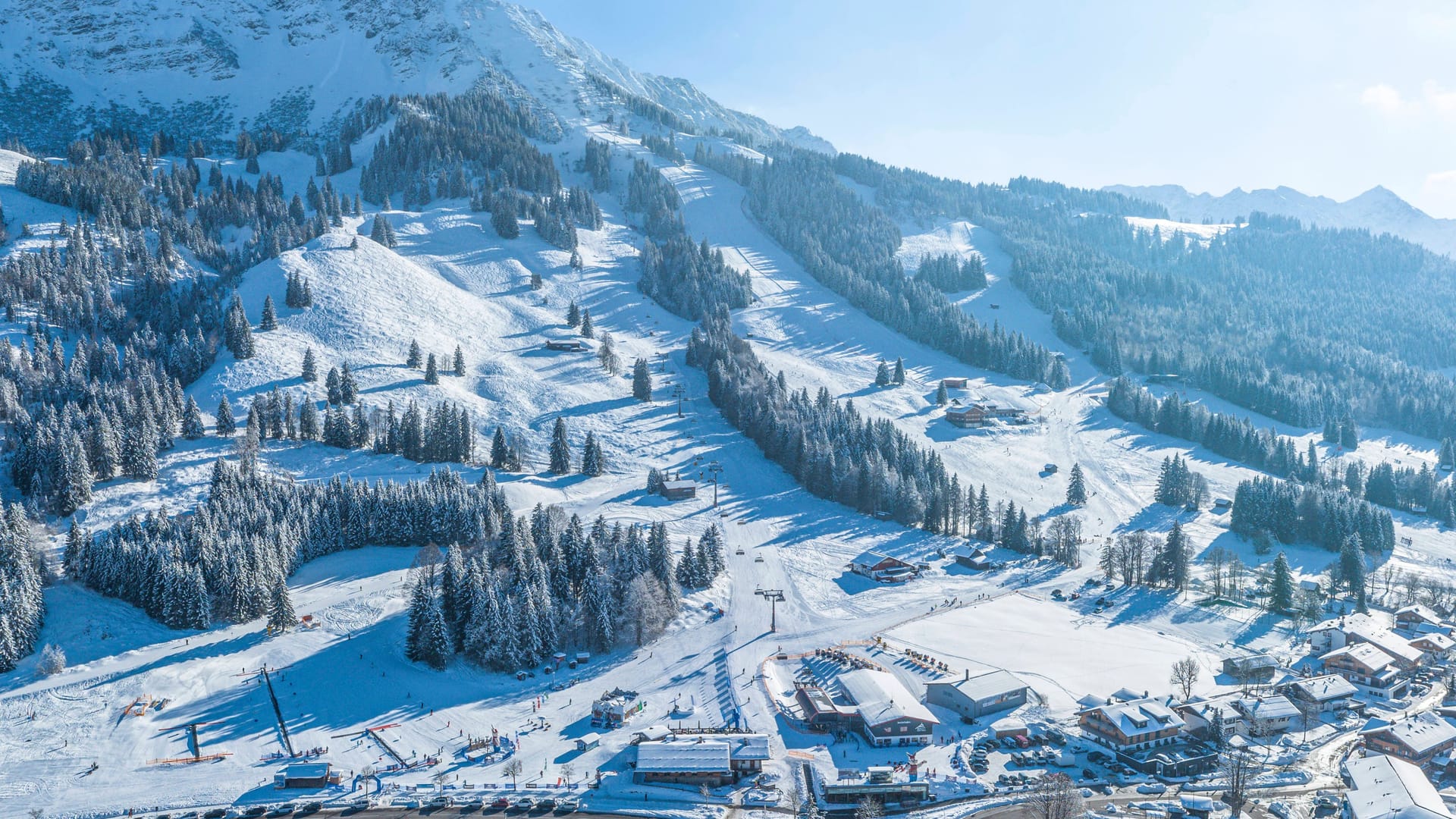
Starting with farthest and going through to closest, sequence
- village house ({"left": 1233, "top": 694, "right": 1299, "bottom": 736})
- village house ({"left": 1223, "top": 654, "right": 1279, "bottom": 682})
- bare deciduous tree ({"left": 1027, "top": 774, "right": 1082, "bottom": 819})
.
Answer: village house ({"left": 1223, "top": 654, "right": 1279, "bottom": 682}) → village house ({"left": 1233, "top": 694, "right": 1299, "bottom": 736}) → bare deciduous tree ({"left": 1027, "top": 774, "right": 1082, "bottom": 819})

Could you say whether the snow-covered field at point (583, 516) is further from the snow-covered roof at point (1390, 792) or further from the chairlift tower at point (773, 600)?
the snow-covered roof at point (1390, 792)

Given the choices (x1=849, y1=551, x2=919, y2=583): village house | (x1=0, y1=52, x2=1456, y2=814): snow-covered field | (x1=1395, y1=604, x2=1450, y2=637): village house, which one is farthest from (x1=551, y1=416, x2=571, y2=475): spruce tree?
(x1=1395, y1=604, x2=1450, y2=637): village house

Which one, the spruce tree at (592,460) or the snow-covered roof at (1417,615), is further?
the spruce tree at (592,460)

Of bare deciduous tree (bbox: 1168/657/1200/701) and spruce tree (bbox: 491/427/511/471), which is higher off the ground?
spruce tree (bbox: 491/427/511/471)

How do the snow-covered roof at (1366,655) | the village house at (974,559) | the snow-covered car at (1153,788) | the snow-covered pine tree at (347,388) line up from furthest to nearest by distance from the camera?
the snow-covered pine tree at (347,388), the village house at (974,559), the snow-covered roof at (1366,655), the snow-covered car at (1153,788)

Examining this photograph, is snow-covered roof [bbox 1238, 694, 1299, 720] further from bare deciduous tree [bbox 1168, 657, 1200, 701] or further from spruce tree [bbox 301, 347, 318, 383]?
spruce tree [bbox 301, 347, 318, 383]

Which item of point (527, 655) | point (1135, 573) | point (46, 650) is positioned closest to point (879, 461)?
point (1135, 573)

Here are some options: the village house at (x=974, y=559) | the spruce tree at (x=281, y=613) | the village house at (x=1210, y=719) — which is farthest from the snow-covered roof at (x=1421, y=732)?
the spruce tree at (x=281, y=613)

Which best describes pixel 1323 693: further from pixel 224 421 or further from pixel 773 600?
pixel 224 421
